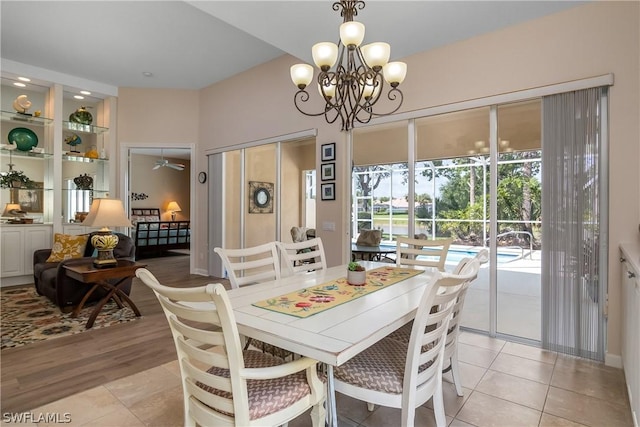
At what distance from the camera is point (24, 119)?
16.9 ft

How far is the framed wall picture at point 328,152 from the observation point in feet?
13.5

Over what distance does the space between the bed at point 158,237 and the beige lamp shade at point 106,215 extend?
428 centimetres

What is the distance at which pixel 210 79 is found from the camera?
5.49 m

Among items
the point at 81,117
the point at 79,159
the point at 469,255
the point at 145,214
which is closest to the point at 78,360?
the point at 469,255

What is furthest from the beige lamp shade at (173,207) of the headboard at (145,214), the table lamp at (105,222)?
the table lamp at (105,222)

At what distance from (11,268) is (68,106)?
115 inches

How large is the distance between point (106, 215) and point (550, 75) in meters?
4.44

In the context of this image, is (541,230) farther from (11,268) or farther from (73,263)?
(11,268)

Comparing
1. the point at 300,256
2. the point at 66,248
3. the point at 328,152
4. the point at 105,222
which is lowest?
the point at 66,248

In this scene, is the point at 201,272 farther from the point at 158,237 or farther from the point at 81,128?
the point at 81,128

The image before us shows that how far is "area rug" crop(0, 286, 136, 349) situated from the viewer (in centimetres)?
301

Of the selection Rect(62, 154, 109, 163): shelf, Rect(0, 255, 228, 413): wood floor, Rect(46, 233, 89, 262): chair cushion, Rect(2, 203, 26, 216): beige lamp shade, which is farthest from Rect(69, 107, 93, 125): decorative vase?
Rect(0, 255, 228, 413): wood floor

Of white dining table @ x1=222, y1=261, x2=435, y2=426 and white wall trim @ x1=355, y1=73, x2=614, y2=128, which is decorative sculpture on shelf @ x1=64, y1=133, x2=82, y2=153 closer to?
white wall trim @ x1=355, y1=73, x2=614, y2=128

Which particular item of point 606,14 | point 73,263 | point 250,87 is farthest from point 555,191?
point 73,263
